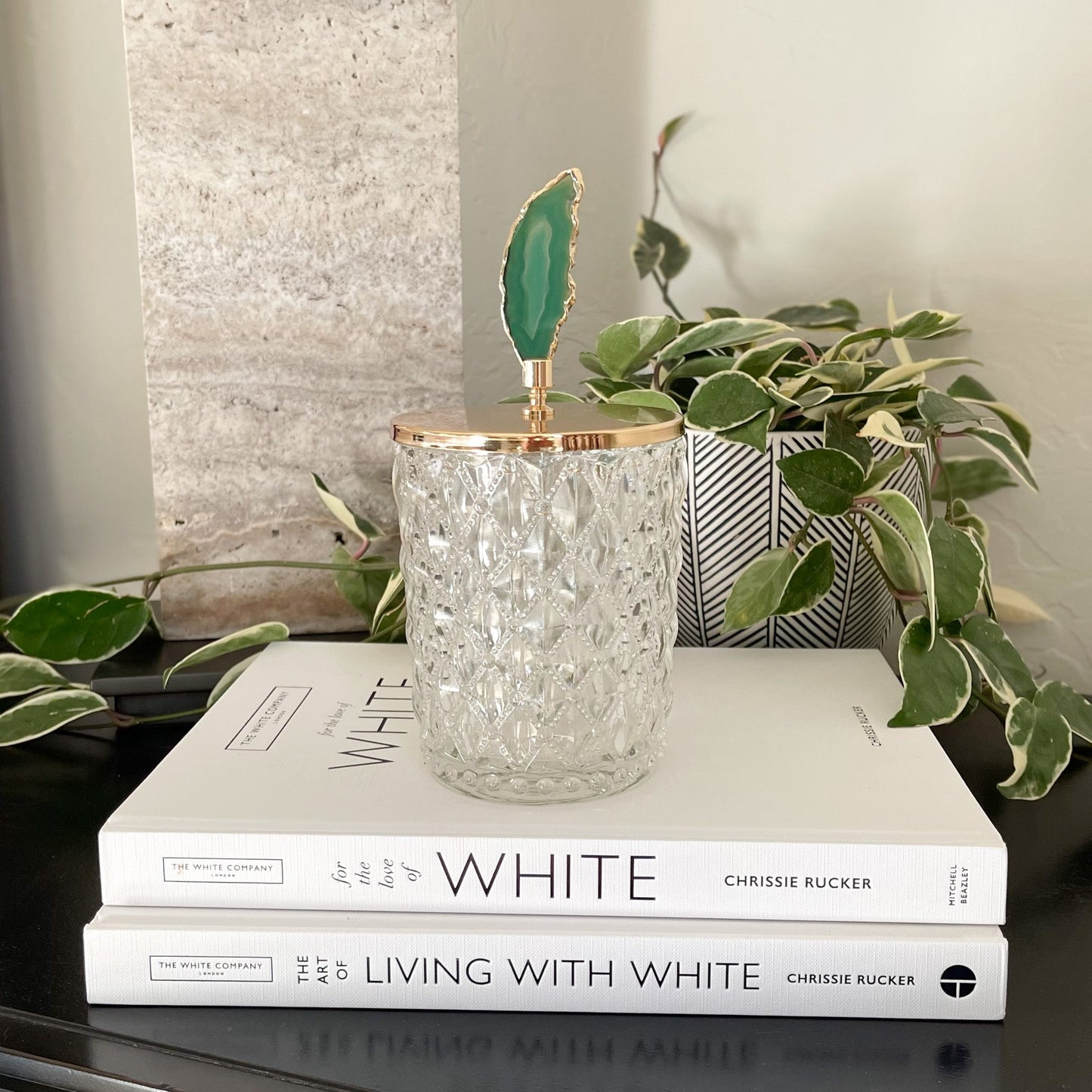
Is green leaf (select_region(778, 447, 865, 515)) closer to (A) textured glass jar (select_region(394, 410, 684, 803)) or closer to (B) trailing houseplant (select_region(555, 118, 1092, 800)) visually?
(B) trailing houseplant (select_region(555, 118, 1092, 800))

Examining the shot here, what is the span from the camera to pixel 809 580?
22.5 inches

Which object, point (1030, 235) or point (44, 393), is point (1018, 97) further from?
point (44, 393)

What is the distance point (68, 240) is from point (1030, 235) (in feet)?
2.53

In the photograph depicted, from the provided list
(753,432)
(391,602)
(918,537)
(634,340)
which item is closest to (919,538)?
(918,537)

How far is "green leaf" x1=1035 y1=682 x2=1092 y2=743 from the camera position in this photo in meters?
0.54

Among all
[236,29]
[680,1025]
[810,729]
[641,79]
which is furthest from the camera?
[641,79]

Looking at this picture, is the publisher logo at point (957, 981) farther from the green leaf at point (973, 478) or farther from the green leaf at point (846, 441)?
the green leaf at point (973, 478)

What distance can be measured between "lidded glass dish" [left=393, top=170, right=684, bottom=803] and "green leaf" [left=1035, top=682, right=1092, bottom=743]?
22 cm

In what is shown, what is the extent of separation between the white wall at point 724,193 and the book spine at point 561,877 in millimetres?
496

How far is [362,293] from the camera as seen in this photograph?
0.72m

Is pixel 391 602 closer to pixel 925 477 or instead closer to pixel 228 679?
pixel 228 679

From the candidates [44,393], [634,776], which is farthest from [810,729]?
[44,393]

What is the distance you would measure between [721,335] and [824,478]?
0.38 feet

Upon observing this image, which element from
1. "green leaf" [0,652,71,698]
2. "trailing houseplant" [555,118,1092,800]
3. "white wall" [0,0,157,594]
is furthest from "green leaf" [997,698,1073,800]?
"white wall" [0,0,157,594]
